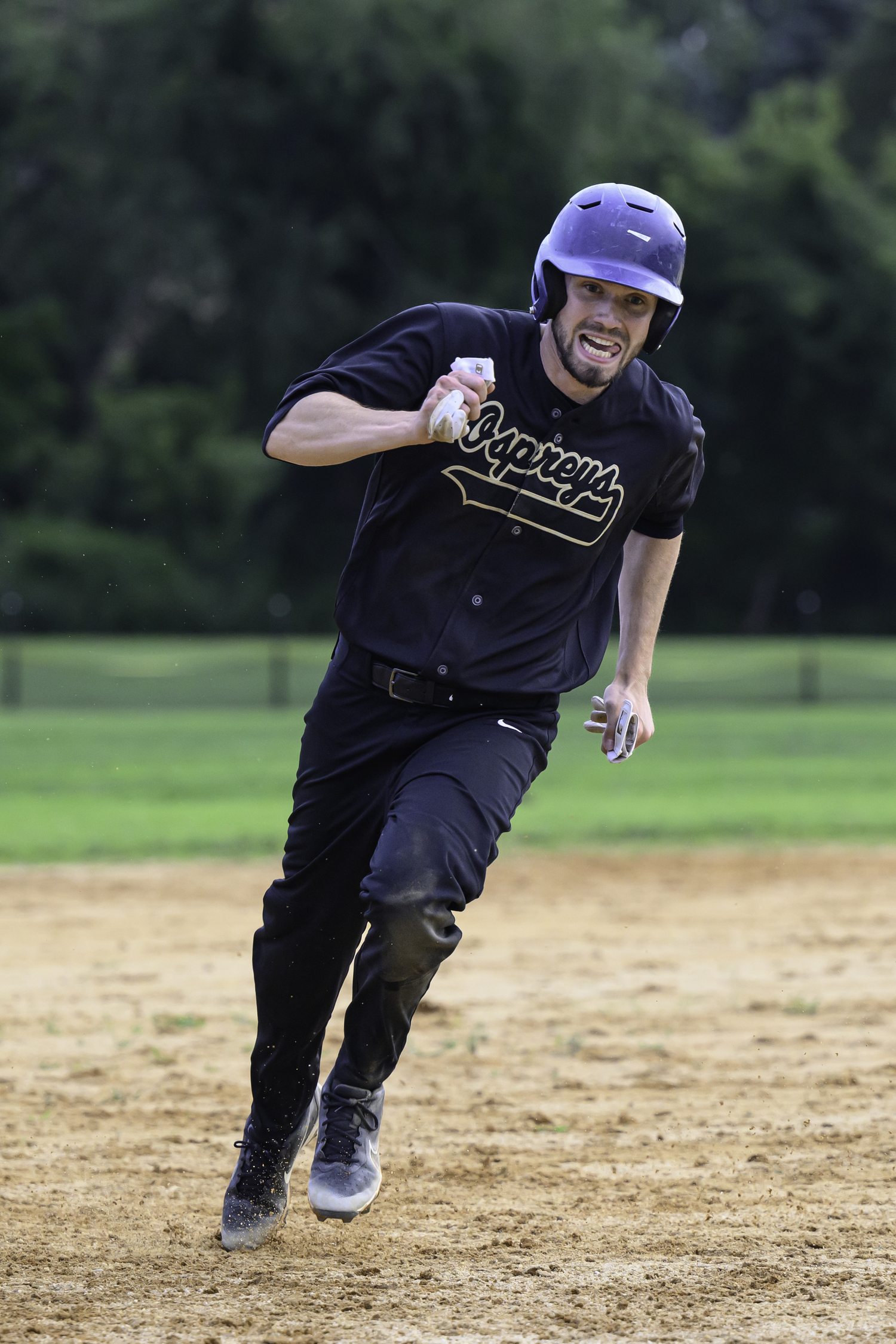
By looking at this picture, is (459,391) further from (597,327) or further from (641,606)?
(641,606)

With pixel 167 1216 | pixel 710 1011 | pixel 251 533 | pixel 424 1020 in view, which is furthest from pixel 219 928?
pixel 251 533

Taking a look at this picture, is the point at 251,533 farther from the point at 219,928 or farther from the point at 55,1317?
the point at 55,1317

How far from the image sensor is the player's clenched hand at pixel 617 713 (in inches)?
166

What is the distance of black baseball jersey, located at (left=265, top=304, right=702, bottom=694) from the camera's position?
384 centimetres

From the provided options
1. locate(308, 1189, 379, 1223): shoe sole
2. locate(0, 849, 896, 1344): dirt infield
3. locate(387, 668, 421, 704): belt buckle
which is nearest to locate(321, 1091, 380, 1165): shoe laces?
locate(308, 1189, 379, 1223): shoe sole

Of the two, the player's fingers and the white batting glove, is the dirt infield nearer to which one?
the white batting glove

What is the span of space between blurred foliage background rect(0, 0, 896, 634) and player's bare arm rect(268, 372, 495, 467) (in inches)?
1293

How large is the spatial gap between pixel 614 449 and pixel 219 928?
5.00 m

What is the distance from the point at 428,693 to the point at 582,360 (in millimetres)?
820

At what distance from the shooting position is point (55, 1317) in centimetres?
345

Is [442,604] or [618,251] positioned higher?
[618,251]

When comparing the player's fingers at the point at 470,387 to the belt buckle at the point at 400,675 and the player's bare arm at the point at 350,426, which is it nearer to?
the player's bare arm at the point at 350,426

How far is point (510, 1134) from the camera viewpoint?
5.04 meters

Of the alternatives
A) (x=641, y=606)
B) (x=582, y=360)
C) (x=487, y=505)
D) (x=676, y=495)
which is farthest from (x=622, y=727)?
(x=582, y=360)
